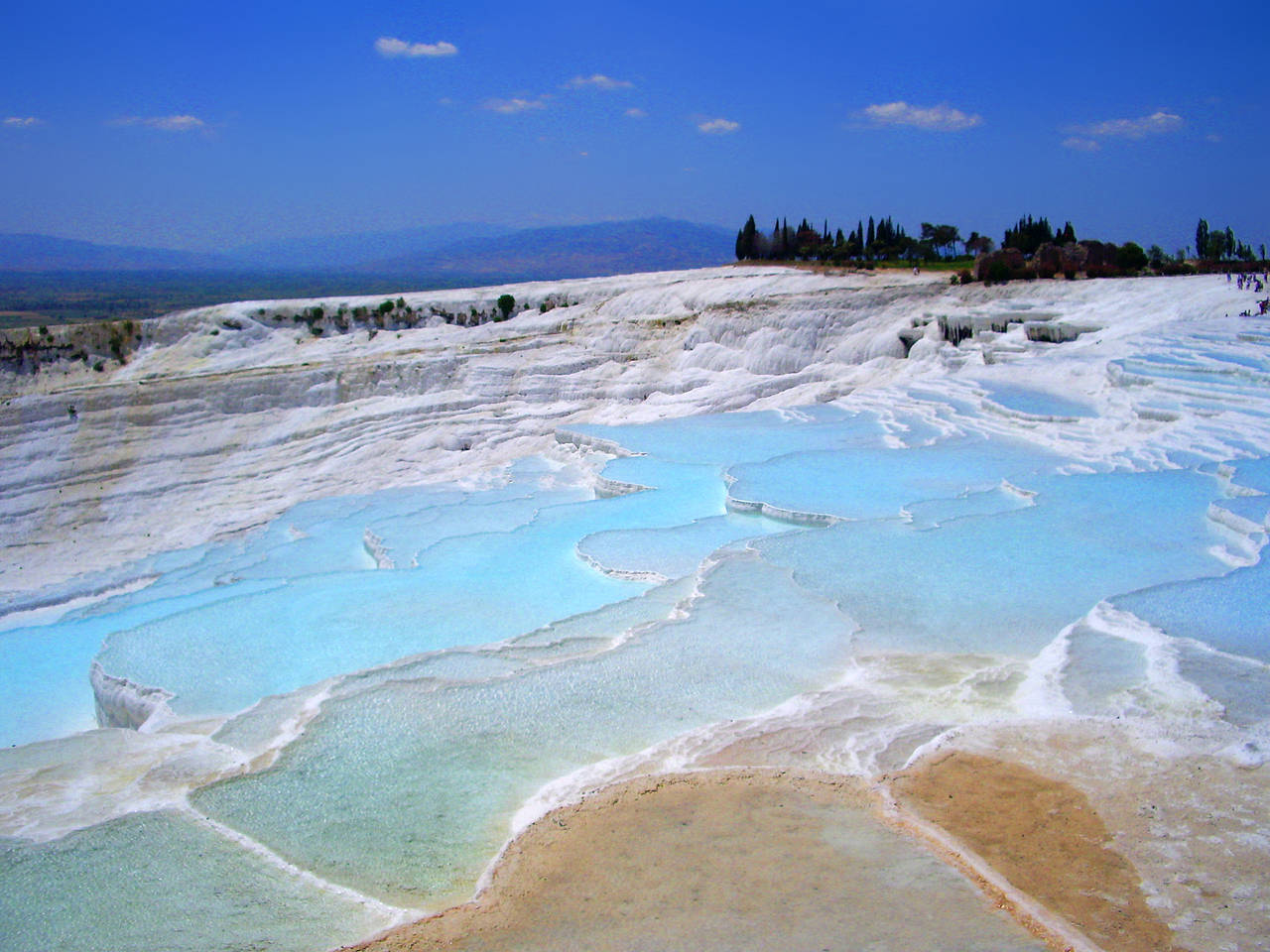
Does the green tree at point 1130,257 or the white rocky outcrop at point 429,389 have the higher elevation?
the green tree at point 1130,257

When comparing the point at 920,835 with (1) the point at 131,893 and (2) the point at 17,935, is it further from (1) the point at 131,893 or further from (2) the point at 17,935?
(2) the point at 17,935

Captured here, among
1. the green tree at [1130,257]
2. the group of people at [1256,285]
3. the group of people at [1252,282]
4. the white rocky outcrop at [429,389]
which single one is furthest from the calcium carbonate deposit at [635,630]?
the green tree at [1130,257]

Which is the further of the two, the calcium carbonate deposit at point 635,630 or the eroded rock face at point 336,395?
the eroded rock face at point 336,395

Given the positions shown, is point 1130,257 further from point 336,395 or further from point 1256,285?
point 336,395

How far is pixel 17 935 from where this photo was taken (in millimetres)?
2652

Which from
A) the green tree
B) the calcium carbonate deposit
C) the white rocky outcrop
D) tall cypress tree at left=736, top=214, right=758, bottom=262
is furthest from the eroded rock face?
tall cypress tree at left=736, top=214, right=758, bottom=262

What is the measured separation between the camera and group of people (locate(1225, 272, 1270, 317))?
11.9 meters

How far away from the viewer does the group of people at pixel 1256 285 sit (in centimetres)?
1186

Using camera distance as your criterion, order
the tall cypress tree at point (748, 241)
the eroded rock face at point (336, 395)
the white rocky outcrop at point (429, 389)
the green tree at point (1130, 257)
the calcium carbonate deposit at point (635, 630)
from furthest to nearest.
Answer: the tall cypress tree at point (748, 241)
the green tree at point (1130, 257)
the eroded rock face at point (336, 395)
the white rocky outcrop at point (429, 389)
the calcium carbonate deposit at point (635, 630)

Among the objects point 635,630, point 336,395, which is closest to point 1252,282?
point 635,630

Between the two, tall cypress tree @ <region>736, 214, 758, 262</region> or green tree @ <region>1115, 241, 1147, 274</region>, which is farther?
tall cypress tree @ <region>736, 214, 758, 262</region>

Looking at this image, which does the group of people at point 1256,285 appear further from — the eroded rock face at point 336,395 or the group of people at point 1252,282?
the eroded rock face at point 336,395

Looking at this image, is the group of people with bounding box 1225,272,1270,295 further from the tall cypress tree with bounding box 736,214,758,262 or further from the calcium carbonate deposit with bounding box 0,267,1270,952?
the tall cypress tree with bounding box 736,214,758,262

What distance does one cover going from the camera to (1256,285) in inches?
508
